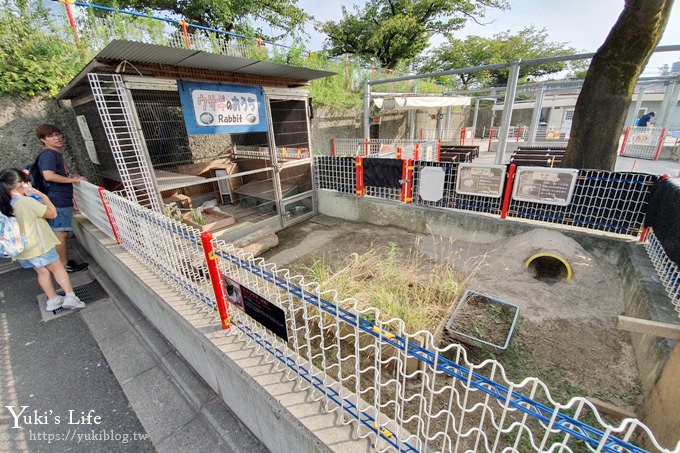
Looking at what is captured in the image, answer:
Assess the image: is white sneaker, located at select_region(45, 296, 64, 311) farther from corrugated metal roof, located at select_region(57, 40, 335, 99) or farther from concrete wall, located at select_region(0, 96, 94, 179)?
concrete wall, located at select_region(0, 96, 94, 179)

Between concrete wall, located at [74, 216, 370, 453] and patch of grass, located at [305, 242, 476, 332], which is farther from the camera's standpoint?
patch of grass, located at [305, 242, 476, 332]

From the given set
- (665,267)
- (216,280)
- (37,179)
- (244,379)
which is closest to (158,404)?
(244,379)

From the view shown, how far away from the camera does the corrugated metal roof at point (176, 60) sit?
327 centimetres

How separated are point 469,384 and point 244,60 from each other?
15.5 ft

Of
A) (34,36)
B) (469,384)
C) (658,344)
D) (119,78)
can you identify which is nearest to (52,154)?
(119,78)

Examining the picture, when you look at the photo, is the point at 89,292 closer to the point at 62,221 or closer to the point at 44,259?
the point at 44,259

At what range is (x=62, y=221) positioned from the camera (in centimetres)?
449

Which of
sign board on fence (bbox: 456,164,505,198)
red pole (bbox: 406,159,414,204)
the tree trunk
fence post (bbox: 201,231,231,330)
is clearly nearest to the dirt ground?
red pole (bbox: 406,159,414,204)

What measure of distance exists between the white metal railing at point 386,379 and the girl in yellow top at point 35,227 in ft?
2.33

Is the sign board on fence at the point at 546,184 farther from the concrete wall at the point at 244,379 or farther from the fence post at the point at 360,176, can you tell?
the concrete wall at the point at 244,379

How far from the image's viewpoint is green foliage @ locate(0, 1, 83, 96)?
16.5 ft

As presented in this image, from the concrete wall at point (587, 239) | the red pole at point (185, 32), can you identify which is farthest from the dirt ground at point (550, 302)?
the red pole at point (185, 32)

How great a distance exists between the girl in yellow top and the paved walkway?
29 centimetres

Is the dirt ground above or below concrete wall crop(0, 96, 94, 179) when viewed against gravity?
below
